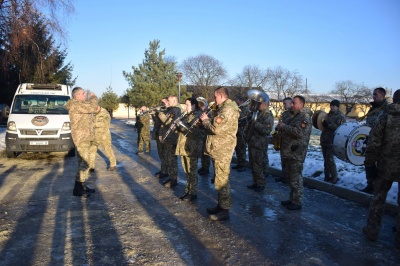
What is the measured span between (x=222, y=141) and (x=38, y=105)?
323 inches

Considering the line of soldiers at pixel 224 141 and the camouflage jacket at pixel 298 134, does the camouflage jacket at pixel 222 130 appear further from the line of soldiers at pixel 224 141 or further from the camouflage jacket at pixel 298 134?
the camouflage jacket at pixel 298 134

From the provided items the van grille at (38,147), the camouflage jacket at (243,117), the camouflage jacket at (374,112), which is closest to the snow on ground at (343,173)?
the camouflage jacket at (374,112)

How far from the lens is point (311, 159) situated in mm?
9195

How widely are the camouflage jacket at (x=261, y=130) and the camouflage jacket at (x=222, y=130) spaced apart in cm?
→ 197

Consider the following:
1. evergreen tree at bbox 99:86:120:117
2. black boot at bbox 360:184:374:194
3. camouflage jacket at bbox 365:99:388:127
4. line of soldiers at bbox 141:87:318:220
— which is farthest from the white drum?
evergreen tree at bbox 99:86:120:117

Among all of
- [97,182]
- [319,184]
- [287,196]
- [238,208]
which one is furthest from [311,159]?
[97,182]

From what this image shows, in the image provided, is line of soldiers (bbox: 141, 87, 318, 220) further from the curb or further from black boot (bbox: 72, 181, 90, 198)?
black boot (bbox: 72, 181, 90, 198)

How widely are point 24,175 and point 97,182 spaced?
2.13 meters

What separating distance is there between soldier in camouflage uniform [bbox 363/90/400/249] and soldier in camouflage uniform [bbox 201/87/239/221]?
1.91 metres

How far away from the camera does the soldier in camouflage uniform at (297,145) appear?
546 cm

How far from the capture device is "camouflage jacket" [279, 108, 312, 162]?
5449mm

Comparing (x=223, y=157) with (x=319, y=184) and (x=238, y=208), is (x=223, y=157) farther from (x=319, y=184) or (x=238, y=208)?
(x=319, y=184)

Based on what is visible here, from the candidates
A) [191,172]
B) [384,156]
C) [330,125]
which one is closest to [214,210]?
[191,172]

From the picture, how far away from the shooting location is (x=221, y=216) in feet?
16.1
